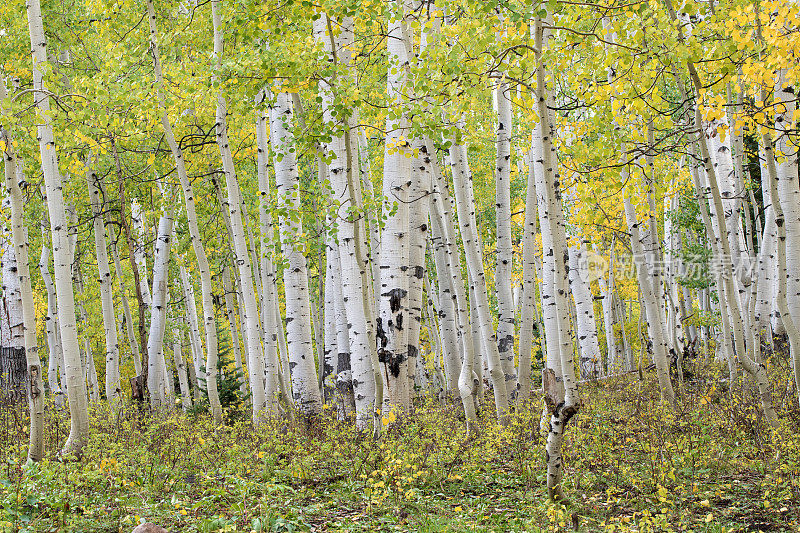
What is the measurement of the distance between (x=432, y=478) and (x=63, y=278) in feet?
13.0

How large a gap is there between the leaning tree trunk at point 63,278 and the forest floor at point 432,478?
30 centimetres

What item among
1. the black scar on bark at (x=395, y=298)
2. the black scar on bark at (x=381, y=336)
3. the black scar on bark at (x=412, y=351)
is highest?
the black scar on bark at (x=395, y=298)

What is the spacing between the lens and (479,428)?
22.0 feet

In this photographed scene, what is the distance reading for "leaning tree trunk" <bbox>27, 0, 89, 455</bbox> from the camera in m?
5.88

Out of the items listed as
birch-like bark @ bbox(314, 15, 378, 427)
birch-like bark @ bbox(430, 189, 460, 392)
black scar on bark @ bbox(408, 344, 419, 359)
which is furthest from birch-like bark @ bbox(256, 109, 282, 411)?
birch-like bark @ bbox(430, 189, 460, 392)

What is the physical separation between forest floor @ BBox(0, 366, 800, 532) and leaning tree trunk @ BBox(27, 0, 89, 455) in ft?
0.98

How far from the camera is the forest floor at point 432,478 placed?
4258mm

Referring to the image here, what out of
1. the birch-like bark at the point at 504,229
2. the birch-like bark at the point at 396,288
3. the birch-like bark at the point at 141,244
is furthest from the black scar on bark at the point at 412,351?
the birch-like bark at the point at 141,244

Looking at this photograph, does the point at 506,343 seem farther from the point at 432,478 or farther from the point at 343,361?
the point at 432,478

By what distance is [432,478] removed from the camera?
5.38m

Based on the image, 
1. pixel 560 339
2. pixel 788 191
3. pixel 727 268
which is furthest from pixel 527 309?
pixel 560 339

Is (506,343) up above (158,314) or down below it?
below

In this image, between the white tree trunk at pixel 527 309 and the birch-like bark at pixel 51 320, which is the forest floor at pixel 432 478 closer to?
the white tree trunk at pixel 527 309

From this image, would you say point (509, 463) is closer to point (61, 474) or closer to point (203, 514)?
point (203, 514)
